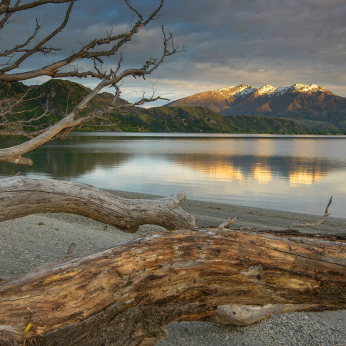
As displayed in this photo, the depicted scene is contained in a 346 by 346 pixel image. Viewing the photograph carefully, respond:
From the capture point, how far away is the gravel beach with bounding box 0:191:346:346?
4305 millimetres

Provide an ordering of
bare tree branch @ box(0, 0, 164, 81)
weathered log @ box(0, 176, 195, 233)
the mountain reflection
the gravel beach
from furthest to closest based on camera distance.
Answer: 1. the mountain reflection
2. bare tree branch @ box(0, 0, 164, 81)
3. weathered log @ box(0, 176, 195, 233)
4. the gravel beach

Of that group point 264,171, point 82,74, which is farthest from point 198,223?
point 264,171

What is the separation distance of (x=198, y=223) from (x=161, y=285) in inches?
371

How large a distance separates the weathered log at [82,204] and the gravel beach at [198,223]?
4.13 feet

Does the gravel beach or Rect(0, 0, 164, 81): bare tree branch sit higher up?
Rect(0, 0, 164, 81): bare tree branch

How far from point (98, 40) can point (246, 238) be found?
22.0ft

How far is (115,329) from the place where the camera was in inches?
119

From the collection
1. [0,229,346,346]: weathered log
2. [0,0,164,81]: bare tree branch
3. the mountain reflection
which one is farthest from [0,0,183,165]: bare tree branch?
the mountain reflection

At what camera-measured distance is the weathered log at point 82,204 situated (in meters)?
4.69

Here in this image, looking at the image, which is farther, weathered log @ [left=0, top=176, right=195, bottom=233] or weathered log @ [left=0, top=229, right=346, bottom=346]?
weathered log @ [left=0, top=176, right=195, bottom=233]

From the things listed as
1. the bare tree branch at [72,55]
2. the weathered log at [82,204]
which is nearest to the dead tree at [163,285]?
the weathered log at [82,204]

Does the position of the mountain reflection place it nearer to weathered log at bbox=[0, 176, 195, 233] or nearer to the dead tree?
weathered log at bbox=[0, 176, 195, 233]

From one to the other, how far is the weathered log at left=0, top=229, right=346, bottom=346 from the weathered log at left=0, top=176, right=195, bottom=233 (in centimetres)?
189

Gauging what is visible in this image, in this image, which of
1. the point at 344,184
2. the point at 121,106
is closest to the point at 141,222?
the point at 121,106
